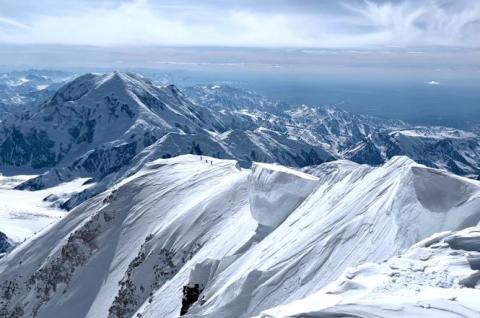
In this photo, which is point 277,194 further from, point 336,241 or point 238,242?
point 336,241

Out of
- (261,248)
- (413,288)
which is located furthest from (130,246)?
(413,288)

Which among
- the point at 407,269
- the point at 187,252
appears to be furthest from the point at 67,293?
the point at 407,269

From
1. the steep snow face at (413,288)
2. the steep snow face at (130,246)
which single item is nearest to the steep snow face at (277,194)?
the steep snow face at (130,246)

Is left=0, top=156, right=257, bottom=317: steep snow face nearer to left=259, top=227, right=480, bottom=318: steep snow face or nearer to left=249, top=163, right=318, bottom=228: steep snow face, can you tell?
left=249, top=163, right=318, bottom=228: steep snow face

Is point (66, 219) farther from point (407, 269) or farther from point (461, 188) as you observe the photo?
point (407, 269)

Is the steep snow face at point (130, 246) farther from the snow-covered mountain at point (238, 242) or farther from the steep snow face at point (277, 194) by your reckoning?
the steep snow face at point (277, 194)
